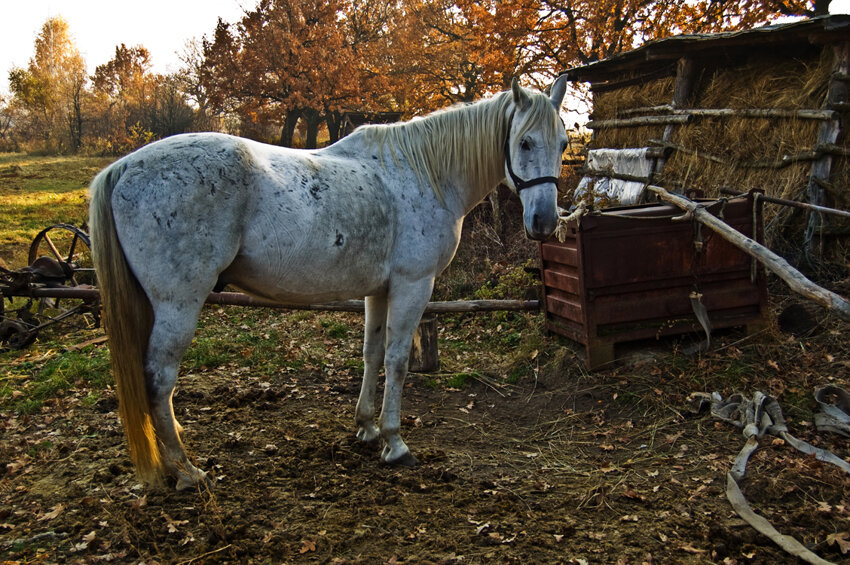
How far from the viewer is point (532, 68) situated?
1761 cm

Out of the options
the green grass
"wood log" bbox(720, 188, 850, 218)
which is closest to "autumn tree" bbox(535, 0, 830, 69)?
"wood log" bbox(720, 188, 850, 218)

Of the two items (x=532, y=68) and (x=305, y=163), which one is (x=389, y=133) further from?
(x=532, y=68)

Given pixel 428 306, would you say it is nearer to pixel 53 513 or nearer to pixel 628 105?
pixel 53 513

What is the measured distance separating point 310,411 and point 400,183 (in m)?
2.23

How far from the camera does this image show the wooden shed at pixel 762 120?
21.3 feet

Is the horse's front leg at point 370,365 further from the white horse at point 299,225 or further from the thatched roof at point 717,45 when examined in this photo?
the thatched roof at point 717,45

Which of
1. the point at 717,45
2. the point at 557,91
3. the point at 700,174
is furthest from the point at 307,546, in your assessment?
the point at 717,45

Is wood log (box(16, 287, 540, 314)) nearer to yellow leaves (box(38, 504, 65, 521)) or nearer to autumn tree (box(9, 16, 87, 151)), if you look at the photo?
yellow leaves (box(38, 504, 65, 521))

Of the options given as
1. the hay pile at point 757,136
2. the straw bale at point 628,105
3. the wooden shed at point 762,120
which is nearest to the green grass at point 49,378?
the wooden shed at point 762,120

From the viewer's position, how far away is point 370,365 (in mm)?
3994

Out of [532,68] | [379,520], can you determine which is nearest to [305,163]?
[379,520]

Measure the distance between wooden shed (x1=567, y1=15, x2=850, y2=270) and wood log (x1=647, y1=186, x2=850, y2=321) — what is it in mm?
1766

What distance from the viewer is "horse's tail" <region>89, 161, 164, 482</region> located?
274 centimetres

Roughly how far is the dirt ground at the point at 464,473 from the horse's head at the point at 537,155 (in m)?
1.69
